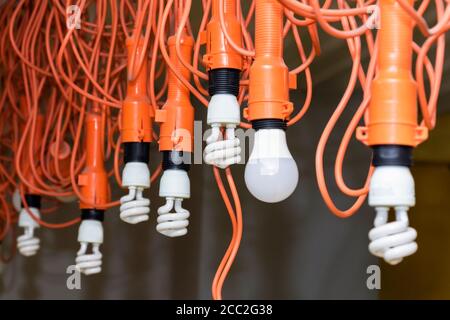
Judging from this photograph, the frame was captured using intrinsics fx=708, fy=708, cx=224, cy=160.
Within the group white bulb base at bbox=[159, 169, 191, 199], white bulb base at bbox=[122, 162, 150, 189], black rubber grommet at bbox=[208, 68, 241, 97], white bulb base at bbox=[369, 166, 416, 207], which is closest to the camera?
white bulb base at bbox=[369, 166, 416, 207]

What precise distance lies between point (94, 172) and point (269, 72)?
2.16 feet

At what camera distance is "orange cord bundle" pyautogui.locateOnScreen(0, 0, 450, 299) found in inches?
25.9

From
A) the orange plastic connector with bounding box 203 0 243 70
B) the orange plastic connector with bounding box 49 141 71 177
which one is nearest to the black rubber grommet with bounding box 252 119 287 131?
the orange plastic connector with bounding box 203 0 243 70

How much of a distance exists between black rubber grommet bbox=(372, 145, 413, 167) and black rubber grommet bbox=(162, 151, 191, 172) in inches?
16.9

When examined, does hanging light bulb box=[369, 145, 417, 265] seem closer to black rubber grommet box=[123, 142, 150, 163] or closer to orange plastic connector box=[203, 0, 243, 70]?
orange plastic connector box=[203, 0, 243, 70]

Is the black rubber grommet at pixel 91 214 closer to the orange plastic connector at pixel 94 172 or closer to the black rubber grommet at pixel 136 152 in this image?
the orange plastic connector at pixel 94 172

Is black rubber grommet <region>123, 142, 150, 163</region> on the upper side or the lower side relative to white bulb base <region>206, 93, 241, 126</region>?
upper

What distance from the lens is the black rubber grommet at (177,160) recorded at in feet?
3.24

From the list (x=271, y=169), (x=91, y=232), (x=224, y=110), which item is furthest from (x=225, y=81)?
(x=91, y=232)
